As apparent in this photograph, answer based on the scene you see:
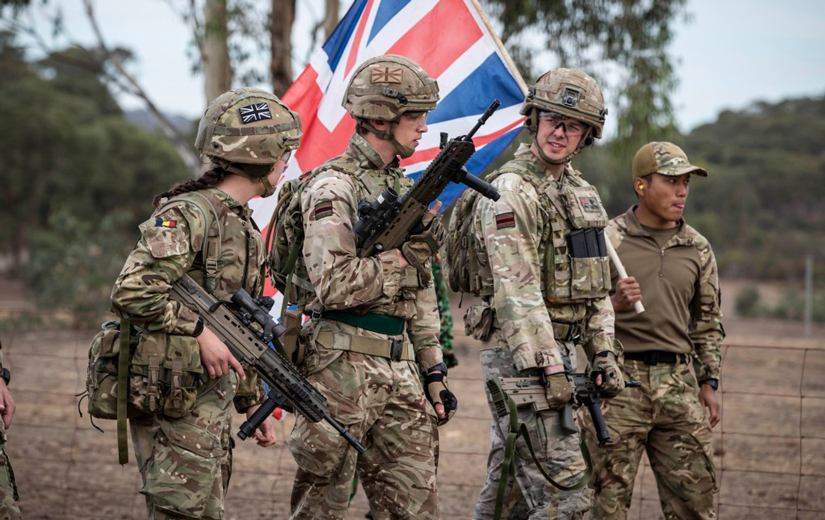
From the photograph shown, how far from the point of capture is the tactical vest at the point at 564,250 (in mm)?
4598

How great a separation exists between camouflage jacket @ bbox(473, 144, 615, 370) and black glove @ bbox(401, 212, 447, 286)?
16.9 inches

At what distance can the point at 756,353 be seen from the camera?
1964 cm

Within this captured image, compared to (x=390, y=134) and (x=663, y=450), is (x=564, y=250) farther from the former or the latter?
(x=663, y=450)

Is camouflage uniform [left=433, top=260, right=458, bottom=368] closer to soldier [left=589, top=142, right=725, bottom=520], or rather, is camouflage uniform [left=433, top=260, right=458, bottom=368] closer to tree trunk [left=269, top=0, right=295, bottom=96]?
soldier [left=589, top=142, right=725, bottom=520]

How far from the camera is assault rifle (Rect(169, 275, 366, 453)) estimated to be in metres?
3.75

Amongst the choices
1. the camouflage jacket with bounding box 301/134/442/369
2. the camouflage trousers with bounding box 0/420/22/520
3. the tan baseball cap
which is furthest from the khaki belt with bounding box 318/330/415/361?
the tan baseball cap

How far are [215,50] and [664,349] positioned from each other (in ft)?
33.4

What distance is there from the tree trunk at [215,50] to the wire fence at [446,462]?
458 cm

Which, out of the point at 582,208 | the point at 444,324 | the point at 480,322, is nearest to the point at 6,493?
the point at 480,322

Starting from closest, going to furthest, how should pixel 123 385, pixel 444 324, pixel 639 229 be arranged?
pixel 123 385 → pixel 639 229 → pixel 444 324

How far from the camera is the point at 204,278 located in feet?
12.5

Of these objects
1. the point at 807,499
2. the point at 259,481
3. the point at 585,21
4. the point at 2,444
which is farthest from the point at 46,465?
the point at 585,21

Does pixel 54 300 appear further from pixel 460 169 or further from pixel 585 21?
pixel 460 169

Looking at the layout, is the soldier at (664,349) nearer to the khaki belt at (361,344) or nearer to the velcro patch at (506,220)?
the velcro patch at (506,220)
